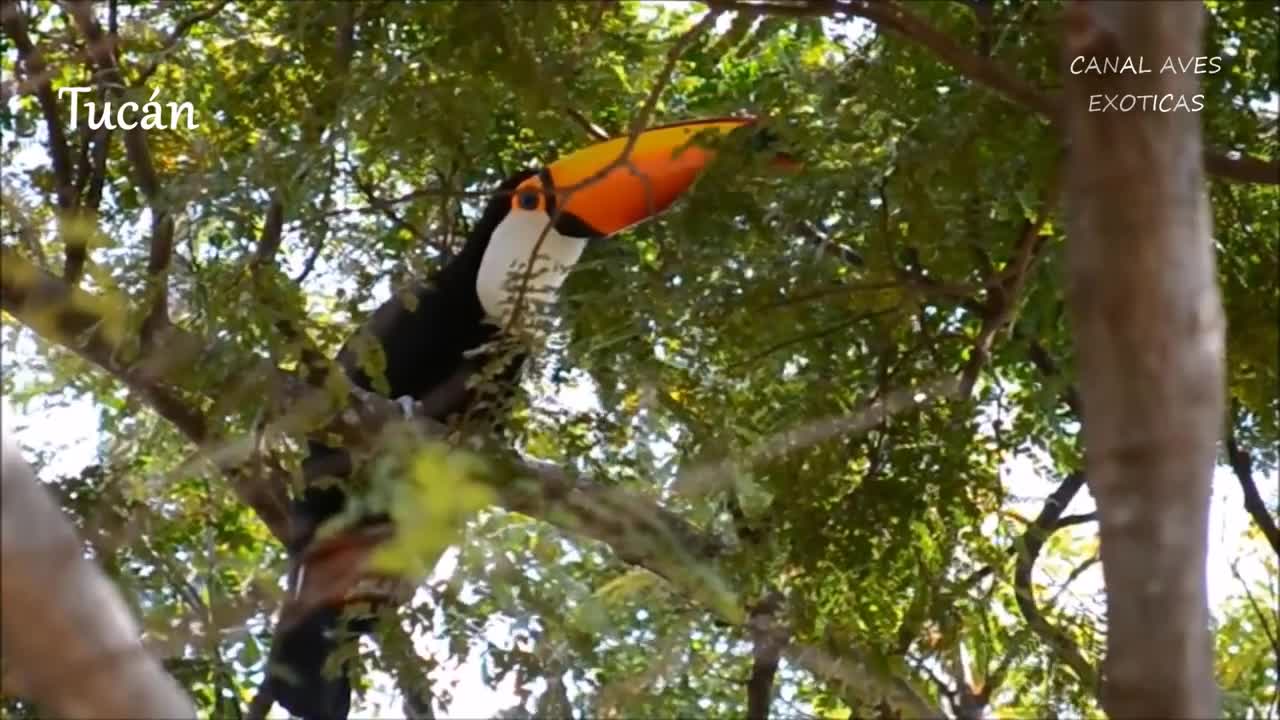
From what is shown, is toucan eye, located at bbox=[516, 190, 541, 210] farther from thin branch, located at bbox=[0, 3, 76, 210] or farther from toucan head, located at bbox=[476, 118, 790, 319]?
thin branch, located at bbox=[0, 3, 76, 210]

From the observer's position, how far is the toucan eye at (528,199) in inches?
144

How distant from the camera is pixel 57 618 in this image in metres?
1.13

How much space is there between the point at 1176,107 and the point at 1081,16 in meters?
0.11

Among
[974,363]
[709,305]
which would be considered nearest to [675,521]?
[709,305]

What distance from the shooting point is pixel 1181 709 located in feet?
4.41

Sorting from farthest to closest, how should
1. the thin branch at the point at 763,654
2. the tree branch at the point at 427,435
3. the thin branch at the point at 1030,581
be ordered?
the thin branch at the point at 1030,581 → the thin branch at the point at 763,654 → the tree branch at the point at 427,435

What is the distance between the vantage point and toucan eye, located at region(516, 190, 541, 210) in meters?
3.65

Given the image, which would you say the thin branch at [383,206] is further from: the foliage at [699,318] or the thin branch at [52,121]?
the thin branch at [52,121]

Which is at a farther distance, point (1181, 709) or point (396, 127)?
point (396, 127)

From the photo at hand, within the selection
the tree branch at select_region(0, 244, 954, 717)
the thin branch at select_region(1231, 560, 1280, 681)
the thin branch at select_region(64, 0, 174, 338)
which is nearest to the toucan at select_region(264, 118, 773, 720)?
the tree branch at select_region(0, 244, 954, 717)

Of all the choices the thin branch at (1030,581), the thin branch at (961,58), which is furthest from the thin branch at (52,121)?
the thin branch at (1030,581)

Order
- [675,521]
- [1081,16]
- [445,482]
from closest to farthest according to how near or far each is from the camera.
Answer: [445,482], [1081,16], [675,521]

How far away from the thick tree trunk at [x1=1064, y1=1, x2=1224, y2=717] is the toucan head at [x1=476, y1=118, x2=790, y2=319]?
1413 millimetres

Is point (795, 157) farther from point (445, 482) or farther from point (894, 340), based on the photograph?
point (445, 482)
